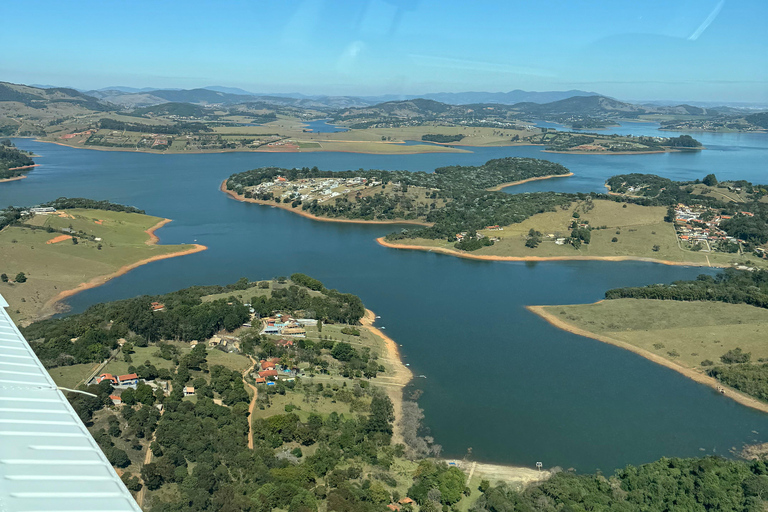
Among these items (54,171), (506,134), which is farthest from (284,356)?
(506,134)

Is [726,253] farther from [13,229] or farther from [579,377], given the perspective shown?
[13,229]

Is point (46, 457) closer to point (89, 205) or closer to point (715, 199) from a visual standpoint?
point (89, 205)

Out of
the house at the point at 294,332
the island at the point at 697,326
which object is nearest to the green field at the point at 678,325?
the island at the point at 697,326

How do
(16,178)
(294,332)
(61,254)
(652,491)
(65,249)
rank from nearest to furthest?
(652,491) → (294,332) → (61,254) → (65,249) → (16,178)

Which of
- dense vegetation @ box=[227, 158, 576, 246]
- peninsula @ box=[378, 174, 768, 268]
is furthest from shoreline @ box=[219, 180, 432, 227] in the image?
peninsula @ box=[378, 174, 768, 268]

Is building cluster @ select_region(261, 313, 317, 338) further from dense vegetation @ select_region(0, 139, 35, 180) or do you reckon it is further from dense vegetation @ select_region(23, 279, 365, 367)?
dense vegetation @ select_region(0, 139, 35, 180)

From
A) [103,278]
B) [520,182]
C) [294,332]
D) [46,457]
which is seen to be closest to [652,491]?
[294,332]

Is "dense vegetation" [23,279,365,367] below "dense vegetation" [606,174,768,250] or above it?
below
